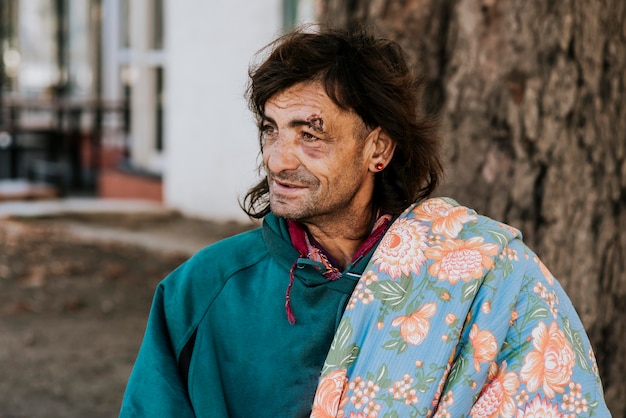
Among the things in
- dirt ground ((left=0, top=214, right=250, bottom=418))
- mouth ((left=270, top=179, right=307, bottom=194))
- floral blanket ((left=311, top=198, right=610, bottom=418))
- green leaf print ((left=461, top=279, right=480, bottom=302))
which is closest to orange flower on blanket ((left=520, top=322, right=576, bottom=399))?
floral blanket ((left=311, top=198, right=610, bottom=418))

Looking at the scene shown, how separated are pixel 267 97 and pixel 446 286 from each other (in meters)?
0.65

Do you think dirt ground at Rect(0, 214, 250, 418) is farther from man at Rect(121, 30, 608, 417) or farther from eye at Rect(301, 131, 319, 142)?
eye at Rect(301, 131, 319, 142)

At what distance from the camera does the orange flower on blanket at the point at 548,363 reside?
84.1 inches

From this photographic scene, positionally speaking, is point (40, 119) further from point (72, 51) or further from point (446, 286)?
point (446, 286)

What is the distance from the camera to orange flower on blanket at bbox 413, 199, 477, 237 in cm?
232

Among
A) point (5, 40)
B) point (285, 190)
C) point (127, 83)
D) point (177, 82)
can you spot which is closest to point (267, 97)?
point (285, 190)

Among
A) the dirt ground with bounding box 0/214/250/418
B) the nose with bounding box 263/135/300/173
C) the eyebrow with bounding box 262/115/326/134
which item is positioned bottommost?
the dirt ground with bounding box 0/214/250/418

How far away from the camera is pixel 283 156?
2352 millimetres

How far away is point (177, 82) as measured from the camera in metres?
10.1

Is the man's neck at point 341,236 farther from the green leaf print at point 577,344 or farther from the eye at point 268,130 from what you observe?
the green leaf print at point 577,344

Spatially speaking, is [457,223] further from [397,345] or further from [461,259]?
[397,345]

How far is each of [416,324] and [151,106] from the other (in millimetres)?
9883

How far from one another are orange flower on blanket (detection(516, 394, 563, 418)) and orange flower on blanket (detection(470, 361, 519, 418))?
26 mm

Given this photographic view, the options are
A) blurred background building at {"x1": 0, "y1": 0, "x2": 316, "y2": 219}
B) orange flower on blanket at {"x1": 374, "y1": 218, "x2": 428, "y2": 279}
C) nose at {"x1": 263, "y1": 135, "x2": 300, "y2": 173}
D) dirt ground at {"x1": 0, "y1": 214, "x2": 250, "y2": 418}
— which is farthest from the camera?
blurred background building at {"x1": 0, "y1": 0, "x2": 316, "y2": 219}
